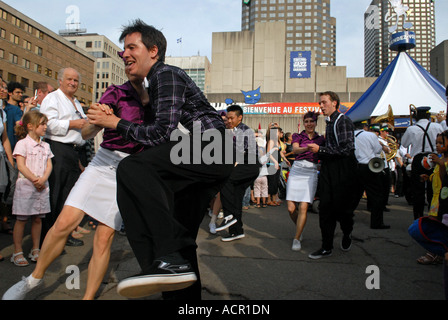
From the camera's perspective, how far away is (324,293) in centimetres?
299

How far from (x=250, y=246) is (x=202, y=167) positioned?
3024 millimetres

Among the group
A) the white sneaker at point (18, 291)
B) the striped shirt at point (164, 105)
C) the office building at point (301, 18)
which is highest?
the office building at point (301, 18)

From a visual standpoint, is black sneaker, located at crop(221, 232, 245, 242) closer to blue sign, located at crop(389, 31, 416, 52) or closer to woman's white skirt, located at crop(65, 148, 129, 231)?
woman's white skirt, located at crop(65, 148, 129, 231)

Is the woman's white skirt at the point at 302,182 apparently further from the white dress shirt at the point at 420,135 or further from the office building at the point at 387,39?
the office building at the point at 387,39

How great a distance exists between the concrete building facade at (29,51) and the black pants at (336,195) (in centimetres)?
6058

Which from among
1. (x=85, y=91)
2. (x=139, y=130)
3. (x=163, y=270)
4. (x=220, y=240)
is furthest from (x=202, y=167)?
(x=85, y=91)

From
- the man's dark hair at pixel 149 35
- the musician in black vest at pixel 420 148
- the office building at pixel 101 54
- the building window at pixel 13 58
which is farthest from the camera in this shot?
the office building at pixel 101 54

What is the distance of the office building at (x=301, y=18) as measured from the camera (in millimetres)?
134125

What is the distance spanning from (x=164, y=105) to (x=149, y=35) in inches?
22.6

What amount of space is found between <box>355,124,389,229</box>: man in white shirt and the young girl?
5.13 m

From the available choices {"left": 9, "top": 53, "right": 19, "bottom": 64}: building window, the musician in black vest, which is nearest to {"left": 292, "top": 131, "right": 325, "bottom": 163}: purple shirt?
the musician in black vest

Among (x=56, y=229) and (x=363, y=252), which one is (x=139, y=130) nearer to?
(x=56, y=229)

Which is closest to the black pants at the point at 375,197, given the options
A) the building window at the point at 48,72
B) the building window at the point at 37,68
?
the building window at the point at 37,68

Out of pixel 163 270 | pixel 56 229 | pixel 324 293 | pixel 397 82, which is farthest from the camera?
pixel 397 82
